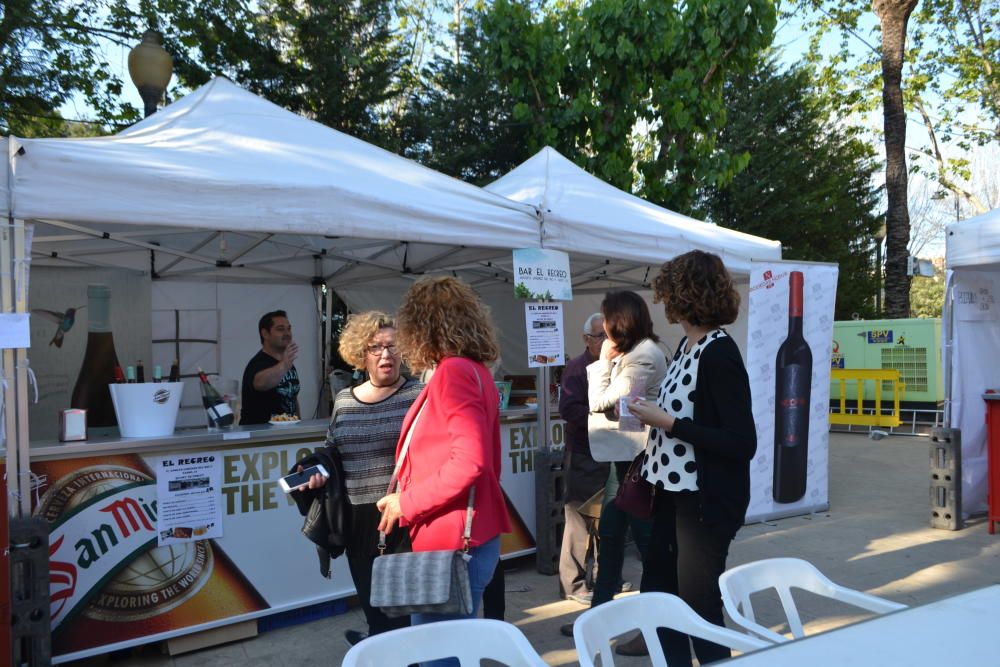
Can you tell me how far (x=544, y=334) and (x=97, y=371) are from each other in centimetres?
261

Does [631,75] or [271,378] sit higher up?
[631,75]

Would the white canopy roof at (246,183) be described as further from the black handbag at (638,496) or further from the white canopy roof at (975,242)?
the white canopy roof at (975,242)

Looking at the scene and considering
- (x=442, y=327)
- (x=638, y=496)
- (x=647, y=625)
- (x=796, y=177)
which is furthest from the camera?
(x=796, y=177)

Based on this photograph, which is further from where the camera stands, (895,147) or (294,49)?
(895,147)

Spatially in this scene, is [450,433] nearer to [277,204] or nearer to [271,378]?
[277,204]

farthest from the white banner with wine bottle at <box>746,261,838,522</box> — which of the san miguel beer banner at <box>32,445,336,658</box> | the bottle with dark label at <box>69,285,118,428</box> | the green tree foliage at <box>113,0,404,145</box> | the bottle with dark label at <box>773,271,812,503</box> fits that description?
the green tree foliage at <box>113,0,404,145</box>

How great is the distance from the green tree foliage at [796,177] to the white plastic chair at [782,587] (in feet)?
61.3

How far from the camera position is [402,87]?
500 inches

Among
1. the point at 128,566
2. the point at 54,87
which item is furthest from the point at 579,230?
the point at 54,87

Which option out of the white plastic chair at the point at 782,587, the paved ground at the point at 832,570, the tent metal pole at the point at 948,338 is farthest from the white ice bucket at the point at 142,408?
the tent metal pole at the point at 948,338

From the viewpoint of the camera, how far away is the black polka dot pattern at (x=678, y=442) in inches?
→ 98.4

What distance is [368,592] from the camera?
2.99 m

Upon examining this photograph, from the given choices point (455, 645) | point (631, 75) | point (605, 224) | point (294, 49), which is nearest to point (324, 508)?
point (455, 645)

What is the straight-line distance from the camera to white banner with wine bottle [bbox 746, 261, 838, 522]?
19.6 feet
